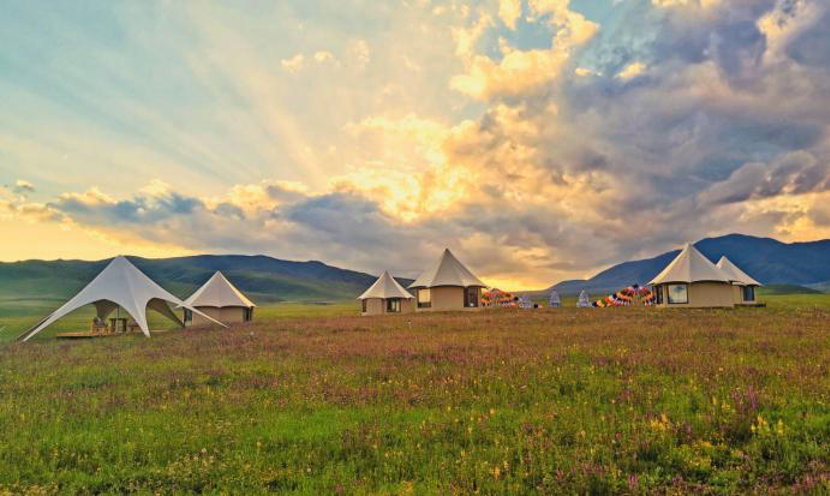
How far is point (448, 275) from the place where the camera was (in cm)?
4928

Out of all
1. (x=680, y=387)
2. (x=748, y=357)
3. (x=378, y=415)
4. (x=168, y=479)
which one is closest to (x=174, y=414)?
(x=168, y=479)

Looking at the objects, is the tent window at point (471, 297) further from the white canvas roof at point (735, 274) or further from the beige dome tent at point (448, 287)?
the white canvas roof at point (735, 274)

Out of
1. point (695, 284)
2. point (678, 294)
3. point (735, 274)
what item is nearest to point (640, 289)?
point (735, 274)

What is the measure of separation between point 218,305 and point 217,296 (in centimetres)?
114

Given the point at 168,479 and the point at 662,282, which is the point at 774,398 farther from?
the point at 662,282

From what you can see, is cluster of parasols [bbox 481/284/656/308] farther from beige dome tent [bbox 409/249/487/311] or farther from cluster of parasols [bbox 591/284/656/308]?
beige dome tent [bbox 409/249/487/311]

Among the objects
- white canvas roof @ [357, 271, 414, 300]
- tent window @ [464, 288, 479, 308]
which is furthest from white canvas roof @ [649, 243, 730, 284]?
white canvas roof @ [357, 271, 414, 300]

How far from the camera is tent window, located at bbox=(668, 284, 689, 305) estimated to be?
4225 cm

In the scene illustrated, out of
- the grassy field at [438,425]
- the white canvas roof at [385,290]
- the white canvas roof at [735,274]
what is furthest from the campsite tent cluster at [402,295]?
the grassy field at [438,425]

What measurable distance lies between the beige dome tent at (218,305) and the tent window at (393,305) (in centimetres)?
1573

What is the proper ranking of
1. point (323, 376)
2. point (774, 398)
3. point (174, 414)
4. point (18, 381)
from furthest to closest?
point (18, 381) < point (323, 376) < point (174, 414) < point (774, 398)

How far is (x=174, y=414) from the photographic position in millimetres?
8367

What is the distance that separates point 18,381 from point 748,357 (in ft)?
59.7

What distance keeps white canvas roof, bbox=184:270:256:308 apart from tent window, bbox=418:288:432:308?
678 inches
